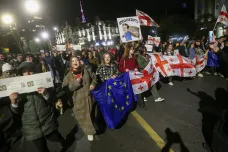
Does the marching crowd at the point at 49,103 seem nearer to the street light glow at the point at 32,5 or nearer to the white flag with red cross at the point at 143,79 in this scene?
the white flag with red cross at the point at 143,79

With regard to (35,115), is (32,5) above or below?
above

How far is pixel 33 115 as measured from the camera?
3.01 metres

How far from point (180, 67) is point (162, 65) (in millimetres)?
845

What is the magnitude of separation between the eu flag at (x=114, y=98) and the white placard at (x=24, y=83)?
1.42 meters

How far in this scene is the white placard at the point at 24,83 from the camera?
2.85m

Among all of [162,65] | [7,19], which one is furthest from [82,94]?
[7,19]

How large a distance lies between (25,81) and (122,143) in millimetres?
2312

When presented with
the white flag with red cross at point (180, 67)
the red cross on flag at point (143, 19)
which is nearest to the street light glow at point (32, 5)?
the red cross on flag at point (143, 19)

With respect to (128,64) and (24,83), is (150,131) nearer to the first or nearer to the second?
(128,64)

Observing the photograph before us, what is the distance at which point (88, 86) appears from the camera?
13.7ft

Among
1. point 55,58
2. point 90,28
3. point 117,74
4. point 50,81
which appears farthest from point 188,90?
point 90,28

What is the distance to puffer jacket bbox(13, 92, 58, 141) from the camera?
3.00 meters

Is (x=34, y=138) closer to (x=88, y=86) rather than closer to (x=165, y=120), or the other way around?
(x=88, y=86)

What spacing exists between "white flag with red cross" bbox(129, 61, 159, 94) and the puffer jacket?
125 inches
